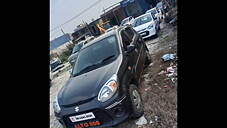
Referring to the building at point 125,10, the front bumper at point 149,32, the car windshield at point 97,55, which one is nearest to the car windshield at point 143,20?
the front bumper at point 149,32

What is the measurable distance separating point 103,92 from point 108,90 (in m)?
0.09

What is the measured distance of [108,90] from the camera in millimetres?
3375

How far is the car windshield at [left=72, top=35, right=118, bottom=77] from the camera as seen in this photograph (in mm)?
A: 4262

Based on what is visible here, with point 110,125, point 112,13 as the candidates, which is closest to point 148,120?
point 110,125

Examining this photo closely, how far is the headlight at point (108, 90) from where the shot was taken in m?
3.32

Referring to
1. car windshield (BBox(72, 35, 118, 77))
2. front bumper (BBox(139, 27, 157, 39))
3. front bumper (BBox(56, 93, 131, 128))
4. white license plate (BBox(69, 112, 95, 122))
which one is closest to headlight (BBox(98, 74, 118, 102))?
front bumper (BBox(56, 93, 131, 128))

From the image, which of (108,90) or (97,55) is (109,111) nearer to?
(108,90)

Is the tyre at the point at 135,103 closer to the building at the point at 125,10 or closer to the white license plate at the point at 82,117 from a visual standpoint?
the white license plate at the point at 82,117

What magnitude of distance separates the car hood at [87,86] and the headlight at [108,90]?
0.25 ft

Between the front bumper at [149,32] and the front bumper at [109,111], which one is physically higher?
the front bumper at [109,111]

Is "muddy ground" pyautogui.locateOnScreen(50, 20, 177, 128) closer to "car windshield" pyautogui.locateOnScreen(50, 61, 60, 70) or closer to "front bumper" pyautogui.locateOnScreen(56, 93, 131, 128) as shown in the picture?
"front bumper" pyautogui.locateOnScreen(56, 93, 131, 128)
